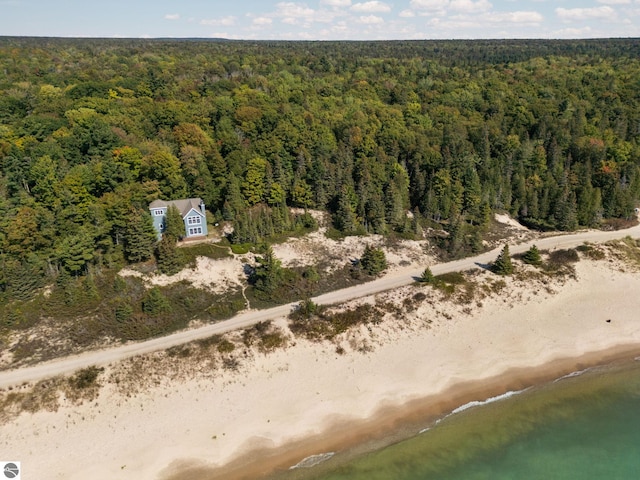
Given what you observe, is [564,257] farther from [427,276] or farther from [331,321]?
[331,321]

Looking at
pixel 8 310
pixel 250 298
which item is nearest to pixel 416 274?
pixel 250 298

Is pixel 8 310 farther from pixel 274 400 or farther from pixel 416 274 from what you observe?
pixel 416 274

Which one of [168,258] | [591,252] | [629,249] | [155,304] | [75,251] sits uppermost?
[75,251]

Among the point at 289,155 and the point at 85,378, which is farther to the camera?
the point at 289,155

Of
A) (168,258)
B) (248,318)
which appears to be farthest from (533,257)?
(168,258)

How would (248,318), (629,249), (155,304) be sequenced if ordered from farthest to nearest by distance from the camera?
(629,249), (248,318), (155,304)

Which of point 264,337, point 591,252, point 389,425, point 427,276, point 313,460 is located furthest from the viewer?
point 591,252

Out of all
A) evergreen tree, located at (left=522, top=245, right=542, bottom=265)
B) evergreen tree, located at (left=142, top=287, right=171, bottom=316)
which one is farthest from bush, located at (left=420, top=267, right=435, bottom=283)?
evergreen tree, located at (left=142, top=287, right=171, bottom=316)

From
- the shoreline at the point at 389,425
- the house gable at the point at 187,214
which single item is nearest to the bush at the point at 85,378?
the shoreline at the point at 389,425
